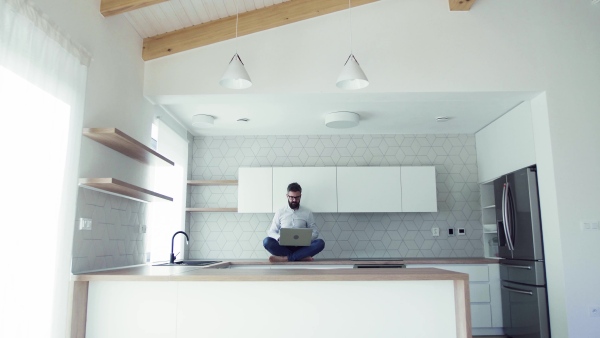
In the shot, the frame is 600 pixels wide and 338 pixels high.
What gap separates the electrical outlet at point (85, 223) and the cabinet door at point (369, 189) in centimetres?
306

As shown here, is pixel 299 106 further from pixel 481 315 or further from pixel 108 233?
pixel 481 315

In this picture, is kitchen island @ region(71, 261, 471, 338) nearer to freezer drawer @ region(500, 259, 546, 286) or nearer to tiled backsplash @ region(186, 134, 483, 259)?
freezer drawer @ region(500, 259, 546, 286)

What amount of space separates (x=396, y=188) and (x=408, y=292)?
3.05 m

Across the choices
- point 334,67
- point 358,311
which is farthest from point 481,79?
point 358,311

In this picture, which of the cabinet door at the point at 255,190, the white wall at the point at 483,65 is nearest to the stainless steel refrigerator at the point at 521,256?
the white wall at the point at 483,65

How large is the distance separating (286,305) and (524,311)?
3024 mm

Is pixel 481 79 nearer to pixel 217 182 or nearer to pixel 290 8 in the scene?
pixel 290 8

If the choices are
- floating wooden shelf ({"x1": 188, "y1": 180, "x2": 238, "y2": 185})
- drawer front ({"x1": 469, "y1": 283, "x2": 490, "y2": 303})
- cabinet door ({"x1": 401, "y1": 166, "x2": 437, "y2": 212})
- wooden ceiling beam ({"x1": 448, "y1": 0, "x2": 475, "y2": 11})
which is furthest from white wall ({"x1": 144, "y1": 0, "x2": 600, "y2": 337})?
floating wooden shelf ({"x1": 188, "y1": 180, "x2": 238, "y2": 185})

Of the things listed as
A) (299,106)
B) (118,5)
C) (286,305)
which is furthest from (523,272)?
(118,5)

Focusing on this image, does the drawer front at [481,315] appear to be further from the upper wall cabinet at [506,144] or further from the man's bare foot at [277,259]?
the man's bare foot at [277,259]

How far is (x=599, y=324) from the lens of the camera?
3.99 metres

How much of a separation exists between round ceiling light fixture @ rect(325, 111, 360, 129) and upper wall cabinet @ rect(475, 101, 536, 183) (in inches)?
62.6

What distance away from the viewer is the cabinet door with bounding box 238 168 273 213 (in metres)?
5.70

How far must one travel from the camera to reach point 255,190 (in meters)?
5.72
